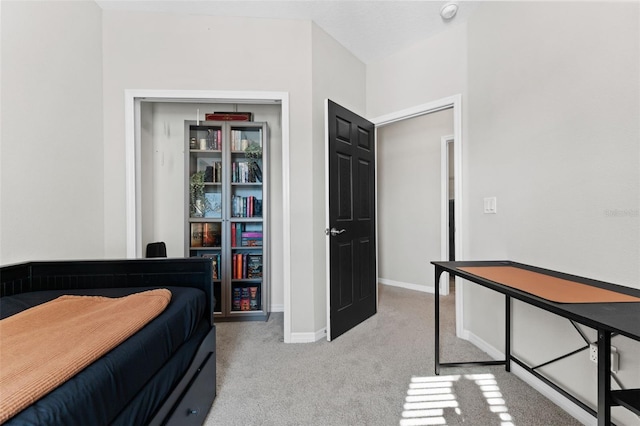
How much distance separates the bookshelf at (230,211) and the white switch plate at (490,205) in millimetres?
1923

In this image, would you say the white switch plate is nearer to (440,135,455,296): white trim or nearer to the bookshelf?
(440,135,455,296): white trim

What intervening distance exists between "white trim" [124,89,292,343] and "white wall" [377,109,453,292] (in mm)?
2119

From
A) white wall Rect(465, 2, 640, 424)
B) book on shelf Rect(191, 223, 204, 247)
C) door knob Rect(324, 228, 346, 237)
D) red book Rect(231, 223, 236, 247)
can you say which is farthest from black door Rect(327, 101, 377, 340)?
book on shelf Rect(191, 223, 204, 247)

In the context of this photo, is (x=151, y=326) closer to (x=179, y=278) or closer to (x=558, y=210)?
(x=179, y=278)

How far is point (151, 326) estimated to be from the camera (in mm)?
1051

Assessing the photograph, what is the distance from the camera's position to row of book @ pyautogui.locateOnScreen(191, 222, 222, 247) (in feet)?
9.09

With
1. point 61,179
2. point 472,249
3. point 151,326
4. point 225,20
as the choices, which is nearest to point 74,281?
point 61,179

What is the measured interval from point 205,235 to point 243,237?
379mm

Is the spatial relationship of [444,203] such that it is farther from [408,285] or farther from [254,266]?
[254,266]

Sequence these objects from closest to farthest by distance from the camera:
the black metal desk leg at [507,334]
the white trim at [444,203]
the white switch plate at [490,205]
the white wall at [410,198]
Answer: the black metal desk leg at [507,334], the white switch plate at [490,205], the white trim at [444,203], the white wall at [410,198]

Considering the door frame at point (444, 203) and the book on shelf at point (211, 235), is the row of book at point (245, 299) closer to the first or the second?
the book on shelf at point (211, 235)

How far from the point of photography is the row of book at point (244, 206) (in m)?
2.81

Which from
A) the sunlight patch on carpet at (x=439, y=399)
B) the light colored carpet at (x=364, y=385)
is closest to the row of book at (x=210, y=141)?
the light colored carpet at (x=364, y=385)

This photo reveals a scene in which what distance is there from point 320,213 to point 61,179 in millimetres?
1822
